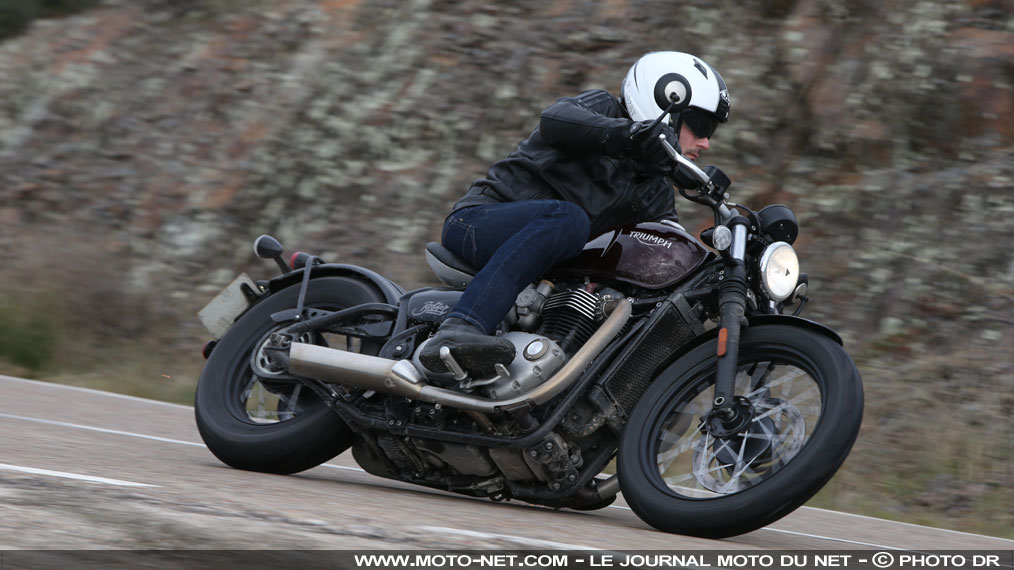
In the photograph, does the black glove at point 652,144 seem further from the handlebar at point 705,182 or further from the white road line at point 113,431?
the white road line at point 113,431

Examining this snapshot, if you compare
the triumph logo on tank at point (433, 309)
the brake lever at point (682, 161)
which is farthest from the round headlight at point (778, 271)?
the triumph logo on tank at point (433, 309)

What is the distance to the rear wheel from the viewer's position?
5.08 m

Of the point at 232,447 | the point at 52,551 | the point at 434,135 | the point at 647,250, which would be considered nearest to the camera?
the point at 52,551

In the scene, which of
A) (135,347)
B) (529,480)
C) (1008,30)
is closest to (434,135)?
(135,347)

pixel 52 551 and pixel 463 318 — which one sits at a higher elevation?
pixel 52 551

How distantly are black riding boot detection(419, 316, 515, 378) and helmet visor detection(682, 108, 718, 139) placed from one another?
1.12 meters

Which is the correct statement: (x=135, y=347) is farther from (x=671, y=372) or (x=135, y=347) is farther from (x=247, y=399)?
(x=671, y=372)

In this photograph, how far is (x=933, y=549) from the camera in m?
4.63

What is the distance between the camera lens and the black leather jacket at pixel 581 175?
4621 millimetres

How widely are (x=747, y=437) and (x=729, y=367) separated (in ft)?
0.79

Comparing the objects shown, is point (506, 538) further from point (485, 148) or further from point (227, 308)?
point (485, 148)

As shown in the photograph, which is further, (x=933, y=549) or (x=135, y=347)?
(x=135, y=347)

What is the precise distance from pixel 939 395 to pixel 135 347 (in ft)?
21.8

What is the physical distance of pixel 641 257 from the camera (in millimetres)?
4625
